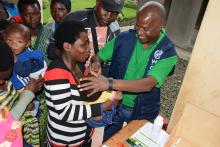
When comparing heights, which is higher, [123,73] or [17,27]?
[17,27]

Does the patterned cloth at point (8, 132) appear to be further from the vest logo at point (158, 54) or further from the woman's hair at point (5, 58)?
the vest logo at point (158, 54)

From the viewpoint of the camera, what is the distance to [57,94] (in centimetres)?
187

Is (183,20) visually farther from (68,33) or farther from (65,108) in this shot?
(65,108)

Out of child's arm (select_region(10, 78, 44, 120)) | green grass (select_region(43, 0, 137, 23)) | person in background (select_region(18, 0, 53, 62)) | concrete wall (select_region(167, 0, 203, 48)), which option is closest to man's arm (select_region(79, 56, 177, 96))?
child's arm (select_region(10, 78, 44, 120))

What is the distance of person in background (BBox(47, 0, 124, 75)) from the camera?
2.89m

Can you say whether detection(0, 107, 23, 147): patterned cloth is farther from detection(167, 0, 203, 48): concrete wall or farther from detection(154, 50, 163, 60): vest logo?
detection(167, 0, 203, 48): concrete wall

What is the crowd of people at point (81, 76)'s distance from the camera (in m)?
1.93

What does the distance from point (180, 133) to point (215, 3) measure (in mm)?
884

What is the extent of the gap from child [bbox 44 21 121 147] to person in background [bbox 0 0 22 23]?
1847mm

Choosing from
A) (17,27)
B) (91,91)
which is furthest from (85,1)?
(91,91)

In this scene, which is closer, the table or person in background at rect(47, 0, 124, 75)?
the table

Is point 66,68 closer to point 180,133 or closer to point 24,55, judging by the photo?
point 24,55

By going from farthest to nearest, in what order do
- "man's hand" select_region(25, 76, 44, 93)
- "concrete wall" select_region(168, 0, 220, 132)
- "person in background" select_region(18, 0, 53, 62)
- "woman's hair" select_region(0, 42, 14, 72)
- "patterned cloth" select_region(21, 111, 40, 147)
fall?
"person in background" select_region(18, 0, 53, 62)
"patterned cloth" select_region(21, 111, 40, 147)
"man's hand" select_region(25, 76, 44, 93)
"woman's hair" select_region(0, 42, 14, 72)
"concrete wall" select_region(168, 0, 220, 132)

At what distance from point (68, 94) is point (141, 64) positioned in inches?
34.8
